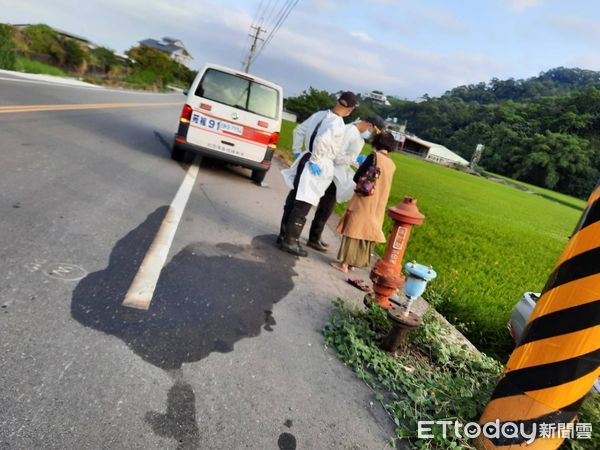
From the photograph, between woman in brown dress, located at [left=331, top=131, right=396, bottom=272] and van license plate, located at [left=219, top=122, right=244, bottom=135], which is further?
van license plate, located at [left=219, top=122, right=244, bottom=135]

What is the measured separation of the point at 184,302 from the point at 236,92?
572cm

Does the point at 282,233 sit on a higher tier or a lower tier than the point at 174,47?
lower

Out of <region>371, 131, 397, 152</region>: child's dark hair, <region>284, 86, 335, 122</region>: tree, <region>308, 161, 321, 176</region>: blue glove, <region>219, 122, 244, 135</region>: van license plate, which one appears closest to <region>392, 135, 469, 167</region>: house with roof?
<region>284, 86, 335, 122</region>: tree

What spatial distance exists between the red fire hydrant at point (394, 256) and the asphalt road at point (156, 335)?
377mm

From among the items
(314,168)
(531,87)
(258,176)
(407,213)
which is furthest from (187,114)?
(531,87)

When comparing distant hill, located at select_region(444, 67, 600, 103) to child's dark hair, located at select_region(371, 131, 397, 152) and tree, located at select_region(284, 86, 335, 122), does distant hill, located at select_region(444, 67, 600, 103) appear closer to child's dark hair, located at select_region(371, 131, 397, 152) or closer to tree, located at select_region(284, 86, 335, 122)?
tree, located at select_region(284, 86, 335, 122)

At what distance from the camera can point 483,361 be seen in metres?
3.46

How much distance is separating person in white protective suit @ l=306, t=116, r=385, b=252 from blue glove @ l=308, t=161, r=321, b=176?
15.1 inches

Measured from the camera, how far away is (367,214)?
498cm

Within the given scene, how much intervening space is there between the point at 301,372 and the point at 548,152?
7491cm

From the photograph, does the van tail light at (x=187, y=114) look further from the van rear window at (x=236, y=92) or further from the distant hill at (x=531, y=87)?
the distant hill at (x=531, y=87)

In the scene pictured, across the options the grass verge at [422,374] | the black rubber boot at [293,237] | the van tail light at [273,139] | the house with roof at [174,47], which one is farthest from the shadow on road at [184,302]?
the house with roof at [174,47]

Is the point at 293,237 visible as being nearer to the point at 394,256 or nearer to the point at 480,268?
the point at 394,256

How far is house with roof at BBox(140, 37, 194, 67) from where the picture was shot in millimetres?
111250
